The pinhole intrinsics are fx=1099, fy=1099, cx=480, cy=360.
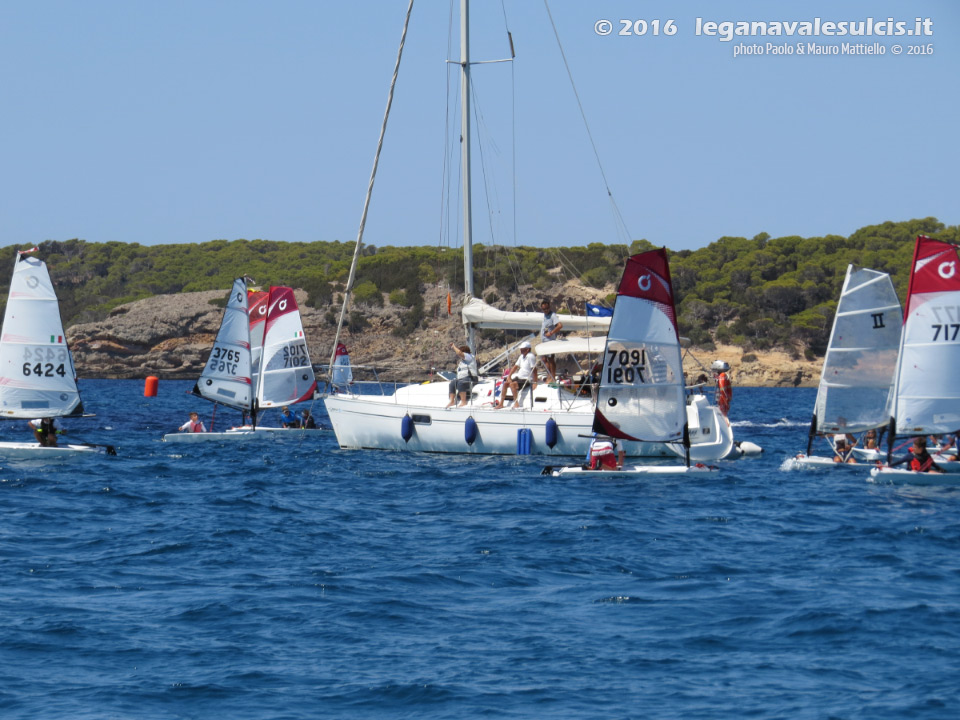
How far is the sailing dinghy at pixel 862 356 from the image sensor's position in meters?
24.2

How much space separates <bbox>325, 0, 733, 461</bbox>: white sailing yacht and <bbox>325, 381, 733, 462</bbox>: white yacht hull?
24 millimetres

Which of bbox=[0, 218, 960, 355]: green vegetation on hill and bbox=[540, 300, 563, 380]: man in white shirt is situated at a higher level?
bbox=[0, 218, 960, 355]: green vegetation on hill

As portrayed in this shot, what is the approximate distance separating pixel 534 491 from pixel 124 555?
8477 mm

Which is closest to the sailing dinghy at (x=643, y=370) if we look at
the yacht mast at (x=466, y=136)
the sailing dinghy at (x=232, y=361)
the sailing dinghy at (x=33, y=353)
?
the yacht mast at (x=466, y=136)

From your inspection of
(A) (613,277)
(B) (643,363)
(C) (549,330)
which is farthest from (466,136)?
(A) (613,277)

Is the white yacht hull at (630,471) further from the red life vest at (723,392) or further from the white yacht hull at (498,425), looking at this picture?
the red life vest at (723,392)

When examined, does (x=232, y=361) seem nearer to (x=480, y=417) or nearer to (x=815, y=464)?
(x=480, y=417)

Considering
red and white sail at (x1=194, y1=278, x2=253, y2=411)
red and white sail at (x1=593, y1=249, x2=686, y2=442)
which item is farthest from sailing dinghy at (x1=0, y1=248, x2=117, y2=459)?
red and white sail at (x1=593, y1=249, x2=686, y2=442)

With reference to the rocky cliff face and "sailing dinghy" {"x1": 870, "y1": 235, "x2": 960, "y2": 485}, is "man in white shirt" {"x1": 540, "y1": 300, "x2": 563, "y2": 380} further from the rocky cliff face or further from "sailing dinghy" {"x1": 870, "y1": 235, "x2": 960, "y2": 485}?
the rocky cliff face

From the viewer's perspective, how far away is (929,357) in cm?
2159

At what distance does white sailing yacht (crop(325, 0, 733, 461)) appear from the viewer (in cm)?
2597

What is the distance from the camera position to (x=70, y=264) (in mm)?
125375

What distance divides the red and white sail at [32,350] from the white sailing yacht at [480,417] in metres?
6.81

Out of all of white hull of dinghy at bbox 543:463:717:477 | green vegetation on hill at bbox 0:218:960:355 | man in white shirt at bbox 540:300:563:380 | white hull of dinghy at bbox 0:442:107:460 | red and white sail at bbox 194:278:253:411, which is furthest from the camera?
green vegetation on hill at bbox 0:218:960:355
